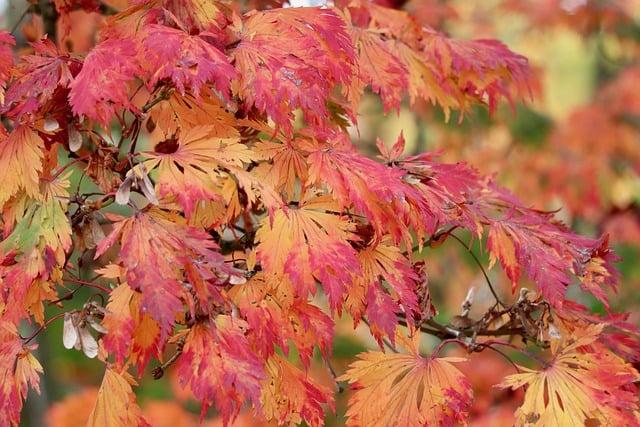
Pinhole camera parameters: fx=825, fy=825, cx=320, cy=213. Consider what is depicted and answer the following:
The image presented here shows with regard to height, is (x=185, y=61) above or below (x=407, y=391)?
above

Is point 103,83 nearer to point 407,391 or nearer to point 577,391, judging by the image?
point 407,391

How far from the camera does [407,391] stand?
1.26 meters

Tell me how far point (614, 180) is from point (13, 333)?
4.37 metres

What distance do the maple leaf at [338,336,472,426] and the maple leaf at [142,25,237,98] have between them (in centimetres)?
49

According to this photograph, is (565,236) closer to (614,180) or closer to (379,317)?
(379,317)

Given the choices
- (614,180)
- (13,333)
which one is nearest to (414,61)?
(13,333)

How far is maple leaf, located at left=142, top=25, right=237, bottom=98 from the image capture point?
111cm

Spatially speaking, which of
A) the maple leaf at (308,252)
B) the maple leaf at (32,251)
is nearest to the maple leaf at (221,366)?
the maple leaf at (308,252)

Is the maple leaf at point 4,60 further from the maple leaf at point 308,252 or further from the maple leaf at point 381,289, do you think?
the maple leaf at point 381,289

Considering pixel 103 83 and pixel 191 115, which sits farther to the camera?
pixel 191 115

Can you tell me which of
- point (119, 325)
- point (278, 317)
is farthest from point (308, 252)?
point (119, 325)

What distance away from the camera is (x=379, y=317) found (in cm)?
120

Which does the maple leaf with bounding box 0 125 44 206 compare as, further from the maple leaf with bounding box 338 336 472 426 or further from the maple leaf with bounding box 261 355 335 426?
the maple leaf with bounding box 338 336 472 426

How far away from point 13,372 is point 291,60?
1.93ft
